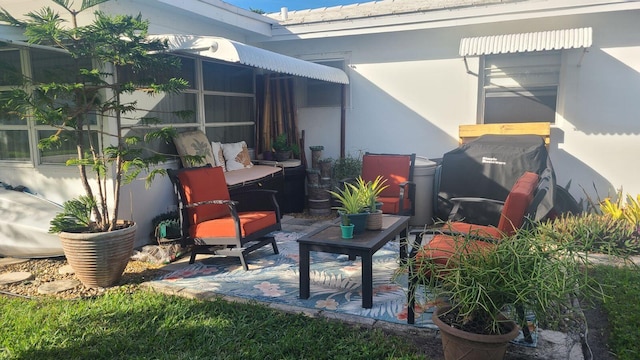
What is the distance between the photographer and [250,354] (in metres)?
3.00

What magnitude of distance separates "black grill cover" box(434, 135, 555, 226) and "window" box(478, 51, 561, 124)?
32.1 inches

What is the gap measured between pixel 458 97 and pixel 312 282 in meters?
4.22

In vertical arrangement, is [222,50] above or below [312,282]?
above

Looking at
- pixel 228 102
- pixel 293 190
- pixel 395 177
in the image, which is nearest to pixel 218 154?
→ pixel 228 102

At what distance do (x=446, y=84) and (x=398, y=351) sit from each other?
203 inches

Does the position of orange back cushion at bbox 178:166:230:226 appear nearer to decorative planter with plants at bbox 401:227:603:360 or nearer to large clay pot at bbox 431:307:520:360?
decorative planter with plants at bbox 401:227:603:360

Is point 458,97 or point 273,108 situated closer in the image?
point 458,97

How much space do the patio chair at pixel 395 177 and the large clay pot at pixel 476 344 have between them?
335 centimetres

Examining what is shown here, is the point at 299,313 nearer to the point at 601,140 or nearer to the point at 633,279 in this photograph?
the point at 633,279

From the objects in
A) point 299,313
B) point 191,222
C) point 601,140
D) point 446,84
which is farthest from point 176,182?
point 601,140

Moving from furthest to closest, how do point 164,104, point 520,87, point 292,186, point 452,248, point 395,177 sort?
point 292,186 → point 520,87 → point 395,177 → point 164,104 → point 452,248

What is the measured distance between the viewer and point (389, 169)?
670 centimetres

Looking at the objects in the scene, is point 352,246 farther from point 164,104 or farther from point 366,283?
point 164,104

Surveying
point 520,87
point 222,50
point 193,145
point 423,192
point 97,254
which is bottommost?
point 97,254
